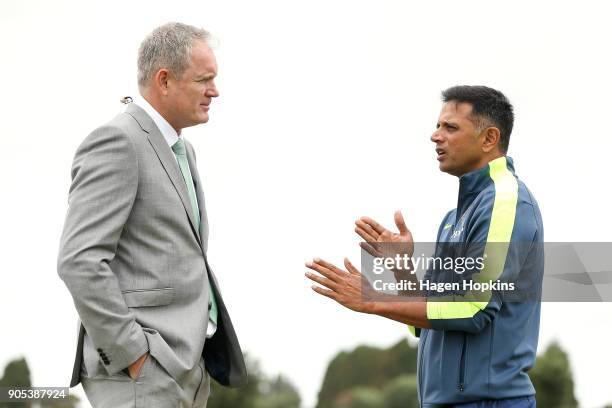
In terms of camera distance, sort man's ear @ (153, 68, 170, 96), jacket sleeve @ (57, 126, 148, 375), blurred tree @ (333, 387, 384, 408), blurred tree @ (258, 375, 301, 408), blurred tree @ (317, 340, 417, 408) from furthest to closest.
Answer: blurred tree @ (333, 387, 384, 408), blurred tree @ (317, 340, 417, 408), blurred tree @ (258, 375, 301, 408), man's ear @ (153, 68, 170, 96), jacket sleeve @ (57, 126, 148, 375)

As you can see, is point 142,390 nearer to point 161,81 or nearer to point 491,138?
point 161,81

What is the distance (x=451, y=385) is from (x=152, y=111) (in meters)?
2.01

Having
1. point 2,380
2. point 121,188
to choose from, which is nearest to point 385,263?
point 121,188

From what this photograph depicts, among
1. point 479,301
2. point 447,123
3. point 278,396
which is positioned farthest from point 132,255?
point 278,396

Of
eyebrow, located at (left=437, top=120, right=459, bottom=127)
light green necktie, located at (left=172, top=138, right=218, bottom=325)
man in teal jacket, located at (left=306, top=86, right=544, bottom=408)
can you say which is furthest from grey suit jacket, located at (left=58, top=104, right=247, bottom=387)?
eyebrow, located at (left=437, top=120, right=459, bottom=127)

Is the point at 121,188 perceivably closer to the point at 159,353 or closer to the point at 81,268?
the point at 81,268

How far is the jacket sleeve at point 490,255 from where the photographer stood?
5203 mm

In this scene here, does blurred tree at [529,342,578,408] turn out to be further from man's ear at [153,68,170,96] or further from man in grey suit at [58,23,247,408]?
man's ear at [153,68,170,96]

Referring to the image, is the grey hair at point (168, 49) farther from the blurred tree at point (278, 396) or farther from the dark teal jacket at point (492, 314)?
the blurred tree at point (278, 396)

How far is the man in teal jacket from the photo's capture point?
17.1ft

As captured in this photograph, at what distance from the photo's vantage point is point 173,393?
4.62 metres

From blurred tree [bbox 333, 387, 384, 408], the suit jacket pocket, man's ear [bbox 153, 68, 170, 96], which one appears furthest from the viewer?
blurred tree [bbox 333, 387, 384, 408]

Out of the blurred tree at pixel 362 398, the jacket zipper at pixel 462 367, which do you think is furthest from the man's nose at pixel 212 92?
the blurred tree at pixel 362 398

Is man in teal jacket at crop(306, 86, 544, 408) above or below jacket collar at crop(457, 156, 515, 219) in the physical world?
below
